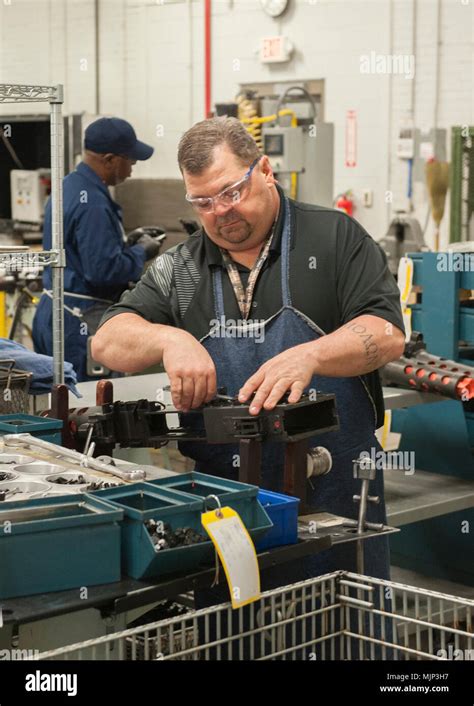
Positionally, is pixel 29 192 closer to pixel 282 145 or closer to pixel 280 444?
pixel 282 145

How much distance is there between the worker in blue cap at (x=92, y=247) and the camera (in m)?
4.55

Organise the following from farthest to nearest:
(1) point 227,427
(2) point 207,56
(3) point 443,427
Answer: (2) point 207,56 < (3) point 443,427 < (1) point 227,427

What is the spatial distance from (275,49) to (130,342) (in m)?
6.64

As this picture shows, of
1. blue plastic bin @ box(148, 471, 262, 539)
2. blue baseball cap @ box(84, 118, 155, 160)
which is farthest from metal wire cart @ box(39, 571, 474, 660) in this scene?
blue baseball cap @ box(84, 118, 155, 160)

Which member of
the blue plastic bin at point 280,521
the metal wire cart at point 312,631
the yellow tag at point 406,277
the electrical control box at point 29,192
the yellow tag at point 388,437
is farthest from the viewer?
the electrical control box at point 29,192

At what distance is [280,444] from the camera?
7.52ft

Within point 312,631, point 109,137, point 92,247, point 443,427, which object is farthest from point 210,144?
point 109,137

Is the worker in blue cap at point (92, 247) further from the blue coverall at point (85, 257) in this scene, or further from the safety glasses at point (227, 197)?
the safety glasses at point (227, 197)

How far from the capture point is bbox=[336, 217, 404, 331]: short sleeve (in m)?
2.24

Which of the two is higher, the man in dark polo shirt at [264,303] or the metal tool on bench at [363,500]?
the man in dark polo shirt at [264,303]

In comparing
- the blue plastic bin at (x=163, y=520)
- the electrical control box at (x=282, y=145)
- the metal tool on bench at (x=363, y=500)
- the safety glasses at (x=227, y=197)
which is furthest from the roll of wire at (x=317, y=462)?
the electrical control box at (x=282, y=145)

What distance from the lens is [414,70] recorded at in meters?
7.66

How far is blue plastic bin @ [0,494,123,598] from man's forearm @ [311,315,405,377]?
0.67 meters

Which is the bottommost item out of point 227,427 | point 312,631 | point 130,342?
point 312,631
